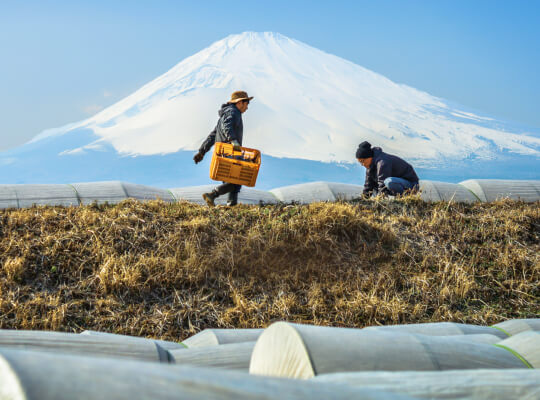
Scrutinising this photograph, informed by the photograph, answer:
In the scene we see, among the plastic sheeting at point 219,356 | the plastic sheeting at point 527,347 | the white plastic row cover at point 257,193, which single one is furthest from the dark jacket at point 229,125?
the plastic sheeting at point 527,347

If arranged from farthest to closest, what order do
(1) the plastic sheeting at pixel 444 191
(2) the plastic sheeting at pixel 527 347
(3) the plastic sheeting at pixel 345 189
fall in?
(1) the plastic sheeting at pixel 444 191 < (3) the plastic sheeting at pixel 345 189 < (2) the plastic sheeting at pixel 527 347

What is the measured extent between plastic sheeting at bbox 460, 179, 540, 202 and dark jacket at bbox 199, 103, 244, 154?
479cm

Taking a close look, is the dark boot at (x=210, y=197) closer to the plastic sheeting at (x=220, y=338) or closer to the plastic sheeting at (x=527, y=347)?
the plastic sheeting at (x=220, y=338)

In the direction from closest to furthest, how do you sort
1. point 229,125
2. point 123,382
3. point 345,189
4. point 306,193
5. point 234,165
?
point 123,382, point 234,165, point 229,125, point 306,193, point 345,189

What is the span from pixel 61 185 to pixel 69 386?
782cm

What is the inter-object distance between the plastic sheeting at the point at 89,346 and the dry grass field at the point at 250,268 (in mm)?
1596

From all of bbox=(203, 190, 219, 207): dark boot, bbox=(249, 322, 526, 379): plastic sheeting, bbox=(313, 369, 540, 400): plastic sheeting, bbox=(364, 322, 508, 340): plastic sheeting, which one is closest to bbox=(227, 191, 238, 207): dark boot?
bbox=(203, 190, 219, 207): dark boot

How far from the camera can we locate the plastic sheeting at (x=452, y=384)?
1.84m

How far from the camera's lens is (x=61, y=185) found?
8477 millimetres

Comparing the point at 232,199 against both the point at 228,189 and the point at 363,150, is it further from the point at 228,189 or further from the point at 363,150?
the point at 363,150

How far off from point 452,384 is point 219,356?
4.68 feet

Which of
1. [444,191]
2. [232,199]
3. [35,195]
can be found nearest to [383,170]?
[232,199]

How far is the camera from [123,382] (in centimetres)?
123

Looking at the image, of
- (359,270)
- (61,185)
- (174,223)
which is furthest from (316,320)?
(61,185)
